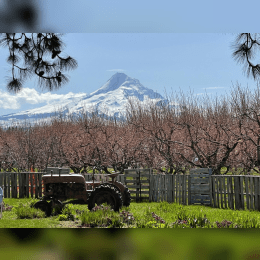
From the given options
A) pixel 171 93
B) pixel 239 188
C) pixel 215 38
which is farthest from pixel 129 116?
pixel 215 38

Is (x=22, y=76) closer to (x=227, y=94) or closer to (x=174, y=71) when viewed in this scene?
(x=174, y=71)

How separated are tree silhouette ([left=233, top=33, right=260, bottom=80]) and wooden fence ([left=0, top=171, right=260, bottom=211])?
2.18 m

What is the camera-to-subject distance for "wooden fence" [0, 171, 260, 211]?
5.77 metres

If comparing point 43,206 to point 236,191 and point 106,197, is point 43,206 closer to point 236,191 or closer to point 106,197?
point 106,197

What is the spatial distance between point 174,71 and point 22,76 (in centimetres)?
214

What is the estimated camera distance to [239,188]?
595 centimetres

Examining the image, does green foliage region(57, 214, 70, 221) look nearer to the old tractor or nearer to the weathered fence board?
the old tractor

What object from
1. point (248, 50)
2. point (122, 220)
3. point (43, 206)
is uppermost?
point (248, 50)

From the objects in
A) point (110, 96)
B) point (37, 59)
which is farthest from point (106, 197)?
point (110, 96)

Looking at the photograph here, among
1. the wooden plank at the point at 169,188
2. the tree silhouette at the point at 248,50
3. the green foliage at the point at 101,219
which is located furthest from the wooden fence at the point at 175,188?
the tree silhouette at the point at 248,50

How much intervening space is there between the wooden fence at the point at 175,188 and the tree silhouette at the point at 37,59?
234 centimetres

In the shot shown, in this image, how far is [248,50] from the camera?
4148 mm

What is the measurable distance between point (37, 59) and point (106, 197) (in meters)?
2.11

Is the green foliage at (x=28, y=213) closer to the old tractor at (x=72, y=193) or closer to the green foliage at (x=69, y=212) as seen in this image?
the old tractor at (x=72, y=193)
